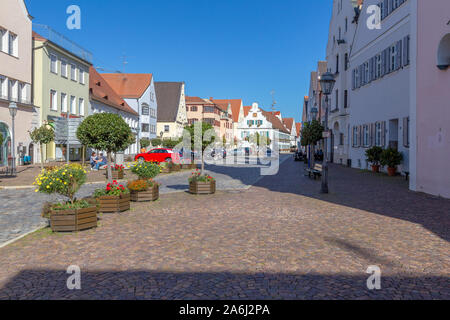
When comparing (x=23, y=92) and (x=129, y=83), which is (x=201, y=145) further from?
(x=129, y=83)

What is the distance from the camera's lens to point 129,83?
60438 millimetres

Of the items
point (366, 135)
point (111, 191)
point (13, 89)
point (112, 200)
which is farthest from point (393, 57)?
point (13, 89)

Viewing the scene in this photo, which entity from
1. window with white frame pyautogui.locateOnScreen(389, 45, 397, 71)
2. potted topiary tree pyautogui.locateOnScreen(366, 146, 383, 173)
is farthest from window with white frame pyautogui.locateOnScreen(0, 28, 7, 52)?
potted topiary tree pyautogui.locateOnScreen(366, 146, 383, 173)

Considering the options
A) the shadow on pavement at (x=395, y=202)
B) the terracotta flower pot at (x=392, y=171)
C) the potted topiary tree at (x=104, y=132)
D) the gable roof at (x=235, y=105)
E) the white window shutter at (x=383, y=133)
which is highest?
the gable roof at (x=235, y=105)

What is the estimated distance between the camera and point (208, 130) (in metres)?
15.1

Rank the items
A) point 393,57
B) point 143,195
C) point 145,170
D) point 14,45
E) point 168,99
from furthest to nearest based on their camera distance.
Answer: point 168,99, point 14,45, point 393,57, point 145,170, point 143,195

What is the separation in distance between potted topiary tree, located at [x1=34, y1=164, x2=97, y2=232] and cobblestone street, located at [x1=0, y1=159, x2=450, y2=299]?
0.26 m

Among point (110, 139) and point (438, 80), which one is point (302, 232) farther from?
point (438, 80)

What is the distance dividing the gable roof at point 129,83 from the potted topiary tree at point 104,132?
46627 millimetres

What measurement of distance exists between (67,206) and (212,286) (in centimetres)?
435

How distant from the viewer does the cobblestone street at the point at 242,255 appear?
183 inches

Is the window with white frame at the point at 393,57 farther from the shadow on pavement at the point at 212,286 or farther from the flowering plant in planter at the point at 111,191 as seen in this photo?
the shadow on pavement at the point at 212,286

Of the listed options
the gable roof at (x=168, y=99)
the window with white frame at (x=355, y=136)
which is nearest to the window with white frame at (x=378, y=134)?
the window with white frame at (x=355, y=136)

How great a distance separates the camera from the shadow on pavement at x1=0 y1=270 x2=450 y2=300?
14.6 feet
